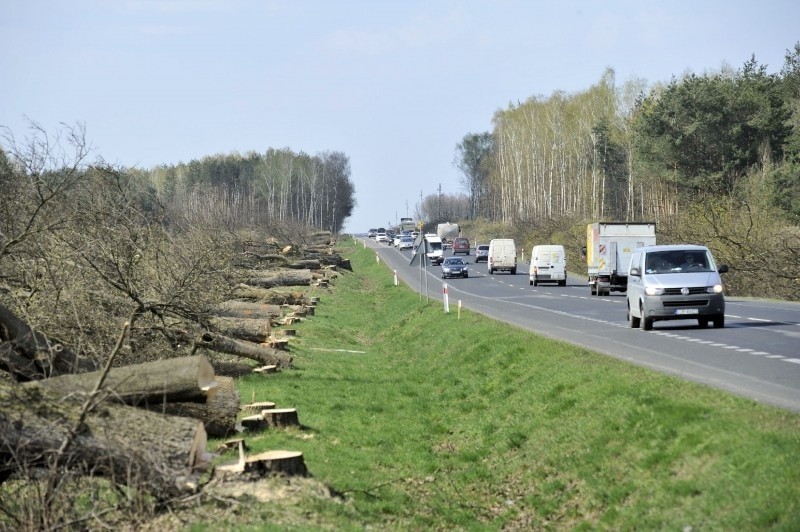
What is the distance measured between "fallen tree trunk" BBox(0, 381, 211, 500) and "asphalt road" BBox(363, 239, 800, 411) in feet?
22.2

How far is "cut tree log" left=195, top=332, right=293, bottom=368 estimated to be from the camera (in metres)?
19.2

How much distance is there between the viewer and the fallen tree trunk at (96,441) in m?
8.70

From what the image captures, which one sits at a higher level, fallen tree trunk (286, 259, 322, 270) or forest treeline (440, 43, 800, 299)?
forest treeline (440, 43, 800, 299)

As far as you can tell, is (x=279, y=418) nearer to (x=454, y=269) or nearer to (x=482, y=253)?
(x=454, y=269)

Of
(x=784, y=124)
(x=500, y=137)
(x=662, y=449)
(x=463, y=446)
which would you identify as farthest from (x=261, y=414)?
(x=500, y=137)

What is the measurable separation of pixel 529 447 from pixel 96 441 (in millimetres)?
7113

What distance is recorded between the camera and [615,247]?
1924 inches

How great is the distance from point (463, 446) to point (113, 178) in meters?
9.37

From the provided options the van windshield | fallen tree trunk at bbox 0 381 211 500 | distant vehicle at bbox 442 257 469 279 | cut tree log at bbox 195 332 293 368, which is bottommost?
distant vehicle at bbox 442 257 469 279

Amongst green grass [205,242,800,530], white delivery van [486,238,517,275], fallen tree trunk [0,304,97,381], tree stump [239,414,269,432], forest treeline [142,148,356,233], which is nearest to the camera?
green grass [205,242,800,530]

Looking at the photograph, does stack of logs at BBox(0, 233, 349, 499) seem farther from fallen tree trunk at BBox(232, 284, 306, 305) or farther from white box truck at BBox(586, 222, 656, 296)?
white box truck at BBox(586, 222, 656, 296)

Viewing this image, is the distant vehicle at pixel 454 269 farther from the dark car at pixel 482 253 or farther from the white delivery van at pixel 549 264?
the dark car at pixel 482 253

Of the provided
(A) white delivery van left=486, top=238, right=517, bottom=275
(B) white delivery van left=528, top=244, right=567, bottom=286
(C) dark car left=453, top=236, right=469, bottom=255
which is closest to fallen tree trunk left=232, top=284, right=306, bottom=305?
(B) white delivery van left=528, top=244, right=567, bottom=286

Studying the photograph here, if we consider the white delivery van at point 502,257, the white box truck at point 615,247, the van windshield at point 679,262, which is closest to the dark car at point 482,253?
the white delivery van at point 502,257
